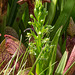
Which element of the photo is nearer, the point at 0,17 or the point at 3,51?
the point at 3,51

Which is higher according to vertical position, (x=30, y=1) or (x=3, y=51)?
(x=30, y=1)

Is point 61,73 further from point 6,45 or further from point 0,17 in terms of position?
point 0,17

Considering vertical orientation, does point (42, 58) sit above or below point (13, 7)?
below

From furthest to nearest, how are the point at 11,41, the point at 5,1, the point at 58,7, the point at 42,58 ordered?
the point at 58,7 < the point at 5,1 < the point at 11,41 < the point at 42,58

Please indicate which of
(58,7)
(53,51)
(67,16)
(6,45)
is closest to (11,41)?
(6,45)

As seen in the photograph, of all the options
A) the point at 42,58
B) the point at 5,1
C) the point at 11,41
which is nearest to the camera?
the point at 42,58

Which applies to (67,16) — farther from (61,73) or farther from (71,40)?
(61,73)

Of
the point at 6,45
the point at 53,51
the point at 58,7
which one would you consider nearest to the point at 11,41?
the point at 6,45

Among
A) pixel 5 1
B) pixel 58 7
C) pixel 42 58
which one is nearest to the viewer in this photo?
pixel 42 58

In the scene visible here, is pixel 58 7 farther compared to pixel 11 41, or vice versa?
pixel 58 7
